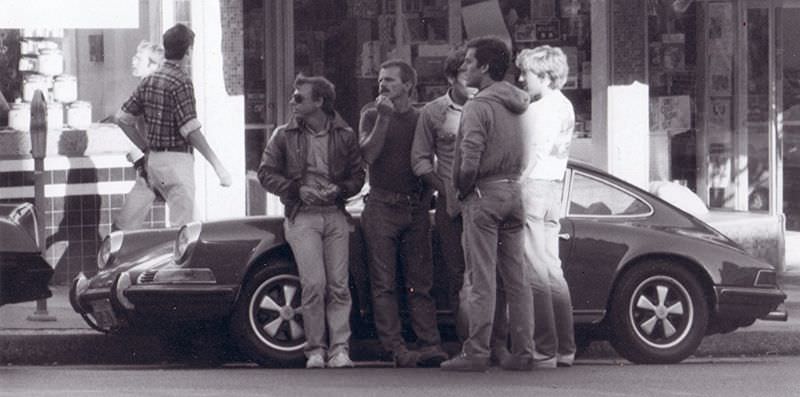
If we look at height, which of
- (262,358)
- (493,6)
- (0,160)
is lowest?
(262,358)

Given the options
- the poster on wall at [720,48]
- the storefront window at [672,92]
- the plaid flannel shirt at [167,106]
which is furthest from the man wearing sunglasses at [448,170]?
the poster on wall at [720,48]

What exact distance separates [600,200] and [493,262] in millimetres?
1249


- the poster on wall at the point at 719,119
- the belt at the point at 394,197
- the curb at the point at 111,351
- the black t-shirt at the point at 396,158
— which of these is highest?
the poster on wall at the point at 719,119

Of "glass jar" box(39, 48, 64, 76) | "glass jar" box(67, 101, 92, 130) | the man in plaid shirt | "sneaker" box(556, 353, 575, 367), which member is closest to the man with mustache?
"sneaker" box(556, 353, 575, 367)

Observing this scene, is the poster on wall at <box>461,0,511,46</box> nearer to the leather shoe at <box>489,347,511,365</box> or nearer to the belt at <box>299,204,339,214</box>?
the belt at <box>299,204,339,214</box>

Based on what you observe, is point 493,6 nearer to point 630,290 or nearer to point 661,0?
point 630,290

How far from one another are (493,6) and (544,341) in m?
2.79

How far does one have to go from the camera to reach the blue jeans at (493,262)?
9828 mm

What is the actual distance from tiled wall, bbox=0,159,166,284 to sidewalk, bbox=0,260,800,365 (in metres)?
1.31

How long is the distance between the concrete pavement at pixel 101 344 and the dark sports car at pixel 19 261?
111 centimetres

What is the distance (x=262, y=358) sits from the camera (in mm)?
10305

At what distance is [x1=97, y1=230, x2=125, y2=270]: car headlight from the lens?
35.4 ft

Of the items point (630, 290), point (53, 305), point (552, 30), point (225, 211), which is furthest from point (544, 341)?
point (552, 30)

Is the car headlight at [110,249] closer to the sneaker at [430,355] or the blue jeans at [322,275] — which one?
the blue jeans at [322,275]
